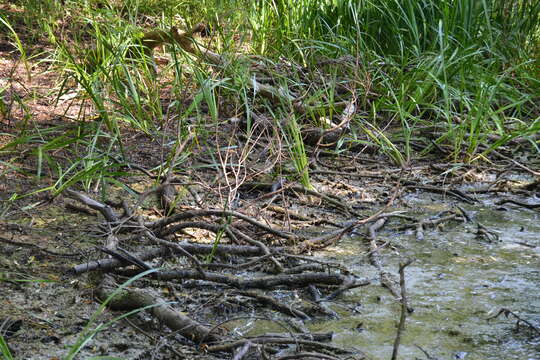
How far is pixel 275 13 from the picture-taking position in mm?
4957

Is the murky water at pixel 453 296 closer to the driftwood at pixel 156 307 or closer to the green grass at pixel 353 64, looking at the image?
the driftwood at pixel 156 307

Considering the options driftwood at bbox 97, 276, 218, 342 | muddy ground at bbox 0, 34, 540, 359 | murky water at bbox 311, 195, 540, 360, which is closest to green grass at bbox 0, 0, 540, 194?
muddy ground at bbox 0, 34, 540, 359

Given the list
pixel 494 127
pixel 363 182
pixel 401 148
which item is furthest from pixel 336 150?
pixel 494 127

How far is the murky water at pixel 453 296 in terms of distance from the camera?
1869mm

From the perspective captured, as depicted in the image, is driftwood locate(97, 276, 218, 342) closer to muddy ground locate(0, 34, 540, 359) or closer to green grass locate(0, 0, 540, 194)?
muddy ground locate(0, 34, 540, 359)

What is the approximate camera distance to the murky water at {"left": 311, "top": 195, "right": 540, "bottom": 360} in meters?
1.87

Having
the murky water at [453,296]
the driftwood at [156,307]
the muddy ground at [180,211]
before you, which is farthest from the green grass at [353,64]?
the driftwood at [156,307]

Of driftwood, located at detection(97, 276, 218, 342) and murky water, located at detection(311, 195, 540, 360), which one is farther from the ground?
driftwood, located at detection(97, 276, 218, 342)

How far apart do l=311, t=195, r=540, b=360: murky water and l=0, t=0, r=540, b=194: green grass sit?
832mm

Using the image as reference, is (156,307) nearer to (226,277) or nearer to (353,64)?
(226,277)

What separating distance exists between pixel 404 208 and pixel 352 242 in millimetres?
521

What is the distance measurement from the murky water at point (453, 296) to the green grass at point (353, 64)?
2.73 feet

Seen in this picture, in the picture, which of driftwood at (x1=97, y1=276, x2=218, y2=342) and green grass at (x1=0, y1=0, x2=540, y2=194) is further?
green grass at (x1=0, y1=0, x2=540, y2=194)

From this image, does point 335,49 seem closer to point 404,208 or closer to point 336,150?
point 336,150
